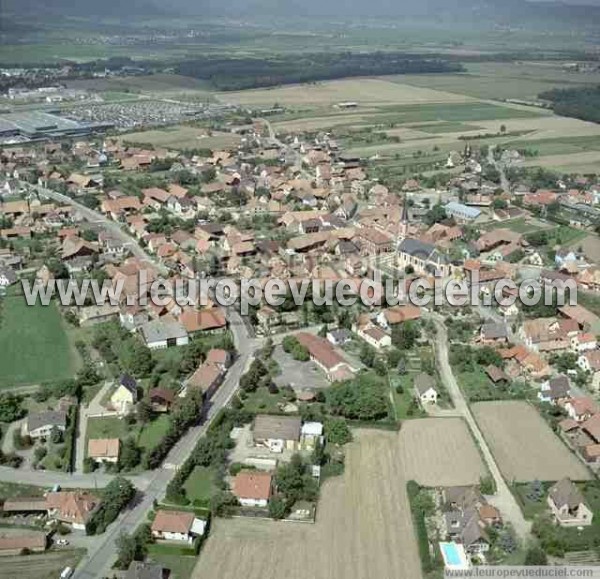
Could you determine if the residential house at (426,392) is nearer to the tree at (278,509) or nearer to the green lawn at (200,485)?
the tree at (278,509)

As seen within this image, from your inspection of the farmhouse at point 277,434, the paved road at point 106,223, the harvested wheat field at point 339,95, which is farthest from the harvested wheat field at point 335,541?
the harvested wheat field at point 339,95

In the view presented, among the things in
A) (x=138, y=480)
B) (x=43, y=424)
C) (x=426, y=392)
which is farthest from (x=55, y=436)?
(x=426, y=392)

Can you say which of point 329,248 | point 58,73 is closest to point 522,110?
point 329,248

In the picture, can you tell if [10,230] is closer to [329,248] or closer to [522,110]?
[329,248]

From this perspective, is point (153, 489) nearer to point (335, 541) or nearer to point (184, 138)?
point (335, 541)

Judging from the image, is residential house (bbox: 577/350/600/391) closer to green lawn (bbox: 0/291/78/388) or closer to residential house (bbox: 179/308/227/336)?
residential house (bbox: 179/308/227/336)

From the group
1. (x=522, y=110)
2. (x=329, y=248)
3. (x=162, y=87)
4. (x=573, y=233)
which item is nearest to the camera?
(x=329, y=248)

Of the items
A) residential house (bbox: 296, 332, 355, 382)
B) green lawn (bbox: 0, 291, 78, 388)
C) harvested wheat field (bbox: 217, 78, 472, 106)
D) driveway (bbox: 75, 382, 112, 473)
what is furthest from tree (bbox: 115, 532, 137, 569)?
harvested wheat field (bbox: 217, 78, 472, 106)
